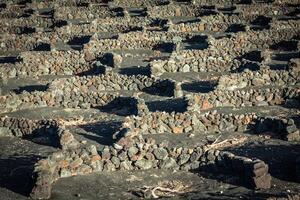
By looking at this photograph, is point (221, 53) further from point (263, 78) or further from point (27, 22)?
point (27, 22)

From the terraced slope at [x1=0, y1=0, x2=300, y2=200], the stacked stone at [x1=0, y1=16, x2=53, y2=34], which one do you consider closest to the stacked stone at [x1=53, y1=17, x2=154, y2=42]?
the terraced slope at [x1=0, y1=0, x2=300, y2=200]

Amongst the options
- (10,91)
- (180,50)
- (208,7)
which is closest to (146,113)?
(10,91)

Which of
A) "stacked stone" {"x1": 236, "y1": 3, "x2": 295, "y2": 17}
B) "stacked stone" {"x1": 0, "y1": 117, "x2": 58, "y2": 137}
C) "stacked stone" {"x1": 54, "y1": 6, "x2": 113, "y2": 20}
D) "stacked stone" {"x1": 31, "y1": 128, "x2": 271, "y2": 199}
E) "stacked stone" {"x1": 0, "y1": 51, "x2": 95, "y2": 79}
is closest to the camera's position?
"stacked stone" {"x1": 31, "y1": 128, "x2": 271, "y2": 199}

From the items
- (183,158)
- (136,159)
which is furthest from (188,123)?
(136,159)

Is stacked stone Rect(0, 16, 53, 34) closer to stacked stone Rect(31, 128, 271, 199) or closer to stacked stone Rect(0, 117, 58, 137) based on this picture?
stacked stone Rect(0, 117, 58, 137)

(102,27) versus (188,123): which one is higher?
(102,27)

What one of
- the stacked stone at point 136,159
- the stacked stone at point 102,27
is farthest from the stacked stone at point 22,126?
the stacked stone at point 102,27

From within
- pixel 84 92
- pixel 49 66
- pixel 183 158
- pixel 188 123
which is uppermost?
pixel 49 66

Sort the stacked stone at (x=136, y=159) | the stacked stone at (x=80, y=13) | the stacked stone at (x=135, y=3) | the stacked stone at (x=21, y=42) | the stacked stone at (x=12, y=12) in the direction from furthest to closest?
1. the stacked stone at (x=135, y=3)
2. the stacked stone at (x=12, y=12)
3. the stacked stone at (x=80, y=13)
4. the stacked stone at (x=21, y=42)
5. the stacked stone at (x=136, y=159)

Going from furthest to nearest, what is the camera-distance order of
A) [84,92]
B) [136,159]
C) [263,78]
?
[263,78]
[84,92]
[136,159]

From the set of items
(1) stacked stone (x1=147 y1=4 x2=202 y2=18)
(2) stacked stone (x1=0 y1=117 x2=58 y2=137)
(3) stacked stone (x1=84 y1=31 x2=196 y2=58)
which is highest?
(1) stacked stone (x1=147 y1=4 x2=202 y2=18)

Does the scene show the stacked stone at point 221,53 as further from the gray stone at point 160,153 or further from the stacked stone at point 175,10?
the gray stone at point 160,153

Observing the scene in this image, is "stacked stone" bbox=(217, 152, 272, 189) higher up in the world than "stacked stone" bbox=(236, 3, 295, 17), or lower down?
lower down

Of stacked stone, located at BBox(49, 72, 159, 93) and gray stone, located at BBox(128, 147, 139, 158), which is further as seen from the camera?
stacked stone, located at BBox(49, 72, 159, 93)
